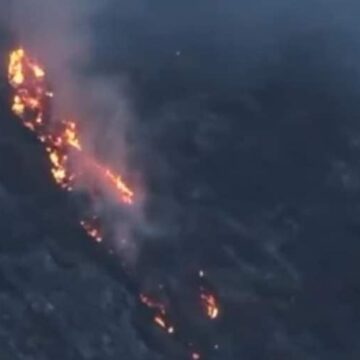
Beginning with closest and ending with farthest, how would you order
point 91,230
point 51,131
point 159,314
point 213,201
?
point 159,314
point 91,230
point 213,201
point 51,131

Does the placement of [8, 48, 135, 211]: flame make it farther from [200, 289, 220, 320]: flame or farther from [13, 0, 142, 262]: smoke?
[200, 289, 220, 320]: flame

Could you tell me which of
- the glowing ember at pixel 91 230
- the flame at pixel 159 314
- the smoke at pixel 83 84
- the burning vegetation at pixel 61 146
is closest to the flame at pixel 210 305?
the burning vegetation at pixel 61 146

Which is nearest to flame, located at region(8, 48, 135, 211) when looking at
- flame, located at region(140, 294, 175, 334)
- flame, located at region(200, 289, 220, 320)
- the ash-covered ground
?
the ash-covered ground

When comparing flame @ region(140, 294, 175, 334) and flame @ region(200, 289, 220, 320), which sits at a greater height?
flame @ region(200, 289, 220, 320)

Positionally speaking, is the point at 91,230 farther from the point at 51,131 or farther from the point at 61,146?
the point at 51,131

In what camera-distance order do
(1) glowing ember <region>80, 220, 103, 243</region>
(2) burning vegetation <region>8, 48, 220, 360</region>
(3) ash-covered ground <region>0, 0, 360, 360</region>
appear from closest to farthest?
(3) ash-covered ground <region>0, 0, 360, 360</region>, (1) glowing ember <region>80, 220, 103, 243</region>, (2) burning vegetation <region>8, 48, 220, 360</region>

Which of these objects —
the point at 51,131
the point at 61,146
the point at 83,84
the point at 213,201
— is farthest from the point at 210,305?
the point at 83,84

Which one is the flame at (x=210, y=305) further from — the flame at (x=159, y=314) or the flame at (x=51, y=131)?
the flame at (x=51, y=131)
